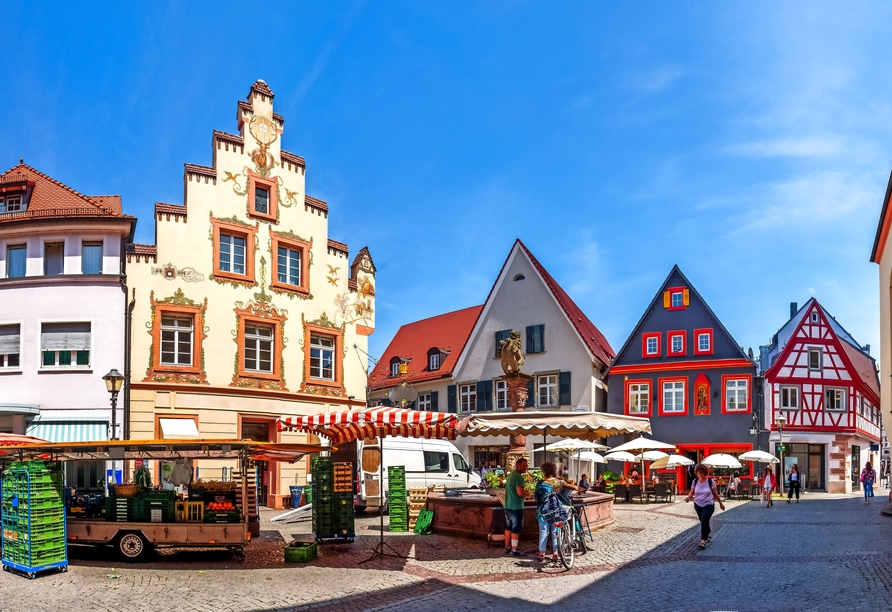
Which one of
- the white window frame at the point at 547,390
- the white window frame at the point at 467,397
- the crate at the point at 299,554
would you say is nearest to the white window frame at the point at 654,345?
the white window frame at the point at 547,390

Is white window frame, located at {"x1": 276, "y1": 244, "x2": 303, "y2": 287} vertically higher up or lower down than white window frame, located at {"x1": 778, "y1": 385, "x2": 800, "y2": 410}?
higher up

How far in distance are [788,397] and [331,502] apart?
107 feet

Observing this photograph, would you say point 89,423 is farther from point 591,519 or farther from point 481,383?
point 481,383

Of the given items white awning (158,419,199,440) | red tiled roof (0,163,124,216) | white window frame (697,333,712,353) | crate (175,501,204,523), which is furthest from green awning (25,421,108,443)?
white window frame (697,333,712,353)

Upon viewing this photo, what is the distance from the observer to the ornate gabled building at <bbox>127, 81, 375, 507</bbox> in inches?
1068

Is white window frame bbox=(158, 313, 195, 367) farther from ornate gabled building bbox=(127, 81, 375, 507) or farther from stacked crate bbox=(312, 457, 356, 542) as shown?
stacked crate bbox=(312, 457, 356, 542)

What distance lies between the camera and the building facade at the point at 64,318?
25609mm

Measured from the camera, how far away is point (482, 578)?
43.4 feet

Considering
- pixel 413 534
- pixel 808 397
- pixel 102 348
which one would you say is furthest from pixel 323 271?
pixel 808 397

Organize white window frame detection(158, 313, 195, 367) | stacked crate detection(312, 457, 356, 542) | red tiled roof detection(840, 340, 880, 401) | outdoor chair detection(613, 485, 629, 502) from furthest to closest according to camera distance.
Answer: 1. red tiled roof detection(840, 340, 880, 401)
2. outdoor chair detection(613, 485, 629, 502)
3. white window frame detection(158, 313, 195, 367)
4. stacked crate detection(312, 457, 356, 542)

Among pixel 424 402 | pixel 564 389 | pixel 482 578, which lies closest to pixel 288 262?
pixel 564 389

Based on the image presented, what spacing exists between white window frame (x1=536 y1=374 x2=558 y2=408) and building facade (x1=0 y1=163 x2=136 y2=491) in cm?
2417

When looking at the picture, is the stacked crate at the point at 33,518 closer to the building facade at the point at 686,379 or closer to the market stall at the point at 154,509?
the market stall at the point at 154,509

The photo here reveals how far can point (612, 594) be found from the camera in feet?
38.4
